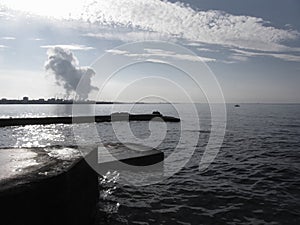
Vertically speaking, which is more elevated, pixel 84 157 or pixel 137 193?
pixel 84 157

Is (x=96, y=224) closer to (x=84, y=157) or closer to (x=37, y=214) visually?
→ (x=84, y=157)

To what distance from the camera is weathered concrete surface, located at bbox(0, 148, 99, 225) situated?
5.32 meters

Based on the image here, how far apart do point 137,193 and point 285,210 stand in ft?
19.9

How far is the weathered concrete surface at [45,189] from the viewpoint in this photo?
532 cm

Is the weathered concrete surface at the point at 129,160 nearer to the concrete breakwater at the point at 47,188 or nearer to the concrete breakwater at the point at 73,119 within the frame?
the concrete breakwater at the point at 47,188

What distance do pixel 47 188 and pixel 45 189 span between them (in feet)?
0.19

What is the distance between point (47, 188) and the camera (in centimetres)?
596

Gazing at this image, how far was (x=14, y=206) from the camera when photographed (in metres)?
5.25

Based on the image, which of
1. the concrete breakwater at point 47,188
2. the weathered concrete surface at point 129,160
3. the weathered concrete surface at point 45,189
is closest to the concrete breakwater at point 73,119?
the weathered concrete surface at point 129,160

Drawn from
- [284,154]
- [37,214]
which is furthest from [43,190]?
[284,154]

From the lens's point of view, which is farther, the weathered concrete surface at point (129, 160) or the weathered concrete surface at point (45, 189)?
the weathered concrete surface at point (129, 160)

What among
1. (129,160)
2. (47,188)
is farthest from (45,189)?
(129,160)

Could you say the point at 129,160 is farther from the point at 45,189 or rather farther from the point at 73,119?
the point at 73,119

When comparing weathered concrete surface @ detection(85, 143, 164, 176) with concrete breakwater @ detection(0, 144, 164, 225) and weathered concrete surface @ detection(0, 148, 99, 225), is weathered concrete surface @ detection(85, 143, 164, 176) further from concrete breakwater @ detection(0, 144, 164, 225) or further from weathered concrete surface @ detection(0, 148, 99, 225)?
weathered concrete surface @ detection(0, 148, 99, 225)
